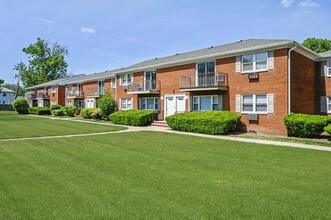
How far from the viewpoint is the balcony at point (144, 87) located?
90.6ft

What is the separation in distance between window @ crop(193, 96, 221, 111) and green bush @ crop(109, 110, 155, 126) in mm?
4176

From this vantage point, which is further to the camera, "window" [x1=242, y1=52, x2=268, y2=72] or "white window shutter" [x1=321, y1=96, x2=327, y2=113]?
"white window shutter" [x1=321, y1=96, x2=327, y2=113]

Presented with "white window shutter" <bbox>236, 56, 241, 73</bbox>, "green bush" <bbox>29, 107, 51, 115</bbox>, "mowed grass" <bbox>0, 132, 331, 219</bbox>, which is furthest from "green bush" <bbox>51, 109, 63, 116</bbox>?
"mowed grass" <bbox>0, 132, 331, 219</bbox>

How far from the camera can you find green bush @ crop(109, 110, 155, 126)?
24.8 metres

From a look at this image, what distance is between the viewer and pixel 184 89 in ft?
76.6

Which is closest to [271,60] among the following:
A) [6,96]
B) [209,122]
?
[209,122]

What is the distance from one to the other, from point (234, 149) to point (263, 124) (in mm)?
7636

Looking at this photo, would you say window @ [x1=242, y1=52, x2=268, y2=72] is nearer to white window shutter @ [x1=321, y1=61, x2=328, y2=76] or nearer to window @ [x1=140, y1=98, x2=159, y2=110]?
white window shutter @ [x1=321, y1=61, x2=328, y2=76]

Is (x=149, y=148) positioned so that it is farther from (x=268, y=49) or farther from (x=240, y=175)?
(x=268, y=49)

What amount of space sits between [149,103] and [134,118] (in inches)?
187

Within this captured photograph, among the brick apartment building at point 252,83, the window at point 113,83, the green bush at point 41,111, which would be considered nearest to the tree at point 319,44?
the brick apartment building at point 252,83

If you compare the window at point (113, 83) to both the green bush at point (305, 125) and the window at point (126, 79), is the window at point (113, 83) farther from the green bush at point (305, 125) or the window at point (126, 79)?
the green bush at point (305, 125)

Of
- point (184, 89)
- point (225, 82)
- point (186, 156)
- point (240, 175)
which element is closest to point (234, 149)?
point (186, 156)

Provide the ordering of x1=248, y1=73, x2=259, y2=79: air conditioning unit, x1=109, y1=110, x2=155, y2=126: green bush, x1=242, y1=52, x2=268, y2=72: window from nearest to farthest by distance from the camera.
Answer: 1. x1=242, y1=52, x2=268, y2=72: window
2. x1=248, y1=73, x2=259, y2=79: air conditioning unit
3. x1=109, y1=110, x2=155, y2=126: green bush
